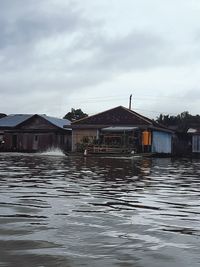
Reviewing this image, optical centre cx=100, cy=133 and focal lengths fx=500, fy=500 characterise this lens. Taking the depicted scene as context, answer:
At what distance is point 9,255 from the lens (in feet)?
16.4

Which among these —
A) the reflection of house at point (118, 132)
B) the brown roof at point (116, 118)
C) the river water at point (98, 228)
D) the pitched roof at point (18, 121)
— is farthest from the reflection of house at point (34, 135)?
the river water at point (98, 228)

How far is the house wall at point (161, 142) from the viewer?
1737 inches

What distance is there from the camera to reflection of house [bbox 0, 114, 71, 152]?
1924 inches

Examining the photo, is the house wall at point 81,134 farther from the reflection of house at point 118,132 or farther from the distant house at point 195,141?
the distant house at point 195,141

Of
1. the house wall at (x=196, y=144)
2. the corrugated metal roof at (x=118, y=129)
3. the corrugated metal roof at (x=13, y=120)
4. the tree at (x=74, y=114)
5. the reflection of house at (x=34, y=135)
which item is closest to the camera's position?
the corrugated metal roof at (x=118, y=129)

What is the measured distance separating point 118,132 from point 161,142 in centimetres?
699

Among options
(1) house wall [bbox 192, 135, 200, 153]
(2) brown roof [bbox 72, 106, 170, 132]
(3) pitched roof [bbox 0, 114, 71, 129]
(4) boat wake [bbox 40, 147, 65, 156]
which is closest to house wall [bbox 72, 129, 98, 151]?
(2) brown roof [bbox 72, 106, 170, 132]

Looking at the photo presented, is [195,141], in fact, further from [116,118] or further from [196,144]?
[116,118]

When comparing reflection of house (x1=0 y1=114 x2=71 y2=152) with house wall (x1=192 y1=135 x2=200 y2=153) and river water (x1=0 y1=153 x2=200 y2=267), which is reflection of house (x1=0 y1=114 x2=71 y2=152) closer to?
house wall (x1=192 y1=135 x2=200 y2=153)

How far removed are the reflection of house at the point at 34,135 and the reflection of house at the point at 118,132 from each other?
17.9 feet

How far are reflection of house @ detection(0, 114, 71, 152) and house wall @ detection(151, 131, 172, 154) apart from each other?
9.03 m

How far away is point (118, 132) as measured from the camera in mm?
40656

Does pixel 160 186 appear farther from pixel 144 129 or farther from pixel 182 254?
pixel 144 129

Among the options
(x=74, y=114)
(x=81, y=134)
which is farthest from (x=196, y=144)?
(x=74, y=114)
